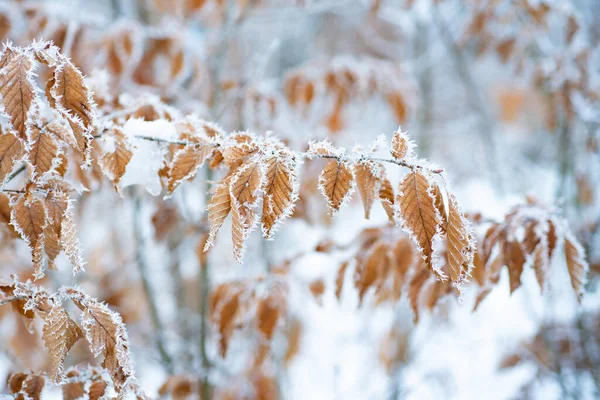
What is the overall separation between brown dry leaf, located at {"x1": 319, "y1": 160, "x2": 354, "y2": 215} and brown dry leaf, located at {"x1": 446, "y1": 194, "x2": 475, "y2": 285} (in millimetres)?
169

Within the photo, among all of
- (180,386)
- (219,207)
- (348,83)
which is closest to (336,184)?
(219,207)

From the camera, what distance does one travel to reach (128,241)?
13.8 feet

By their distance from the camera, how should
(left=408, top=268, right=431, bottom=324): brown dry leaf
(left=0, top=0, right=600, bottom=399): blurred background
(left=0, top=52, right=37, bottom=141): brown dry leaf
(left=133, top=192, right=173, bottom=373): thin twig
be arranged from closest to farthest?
(left=0, top=52, right=37, bottom=141): brown dry leaf → (left=408, top=268, right=431, bottom=324): brown dry leaf → (left=0, top=0, right=600, bottom=399): blurred background → (left=133, top=192, right=173, bottom=373): thin twig

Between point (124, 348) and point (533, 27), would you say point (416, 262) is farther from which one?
point (533, 27)

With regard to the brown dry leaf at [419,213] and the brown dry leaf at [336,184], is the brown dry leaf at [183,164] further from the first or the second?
the brown dry leaf at [419,213]

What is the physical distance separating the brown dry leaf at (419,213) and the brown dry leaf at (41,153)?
56 centimetres

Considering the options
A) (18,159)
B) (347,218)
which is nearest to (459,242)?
(18,159)

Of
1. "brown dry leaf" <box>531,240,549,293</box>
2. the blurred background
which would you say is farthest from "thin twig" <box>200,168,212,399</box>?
"brown dry leaf" <box>531,240,549,293</box>

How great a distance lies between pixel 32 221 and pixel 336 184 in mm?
512

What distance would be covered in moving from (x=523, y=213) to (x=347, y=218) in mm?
4176

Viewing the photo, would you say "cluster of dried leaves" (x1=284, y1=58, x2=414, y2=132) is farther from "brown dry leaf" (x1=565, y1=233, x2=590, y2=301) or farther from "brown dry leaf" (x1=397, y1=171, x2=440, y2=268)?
"brown dry leaf" (x1=397, y1=171, x2=440, y2=268)

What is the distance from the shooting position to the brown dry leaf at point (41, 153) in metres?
0.72

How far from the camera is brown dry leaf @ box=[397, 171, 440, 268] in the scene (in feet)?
2.30

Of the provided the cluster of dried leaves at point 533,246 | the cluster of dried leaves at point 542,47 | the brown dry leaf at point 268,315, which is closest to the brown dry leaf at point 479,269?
the cluster of dried leaves at point 533,246
